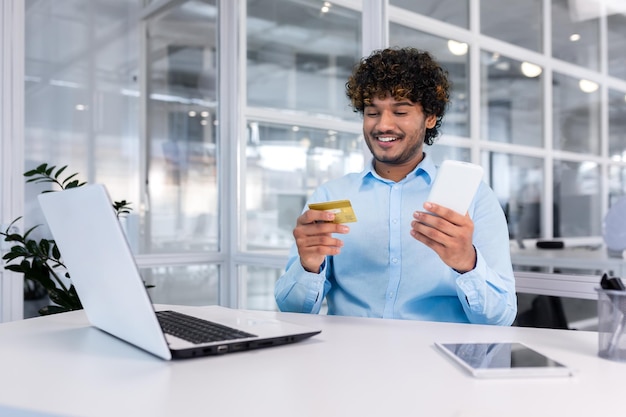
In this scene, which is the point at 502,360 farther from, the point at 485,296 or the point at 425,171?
the point at 425,171

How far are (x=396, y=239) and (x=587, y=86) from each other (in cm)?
110

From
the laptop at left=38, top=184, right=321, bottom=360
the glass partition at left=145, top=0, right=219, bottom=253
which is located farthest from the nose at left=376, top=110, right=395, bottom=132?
the glass partition at left=145, top=0, right=219, bottom=253

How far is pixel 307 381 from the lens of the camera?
2.69 ft

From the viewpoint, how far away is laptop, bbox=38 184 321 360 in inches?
34.5

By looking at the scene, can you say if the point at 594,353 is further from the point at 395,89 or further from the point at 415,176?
the point at 395,89

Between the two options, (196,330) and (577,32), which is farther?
(577,32)

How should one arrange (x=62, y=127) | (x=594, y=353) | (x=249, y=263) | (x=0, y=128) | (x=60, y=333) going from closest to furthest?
1. (x=594, y=353)
2. (x=60, y=333)
3. (x=0, y=128)
4. (x=62, y=127)
5. (x=249, y=263)

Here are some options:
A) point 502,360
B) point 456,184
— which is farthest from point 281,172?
point 502,360

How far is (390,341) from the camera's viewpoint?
3.51 ft

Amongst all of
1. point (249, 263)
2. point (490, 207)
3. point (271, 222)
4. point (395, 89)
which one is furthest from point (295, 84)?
point (490, 207)

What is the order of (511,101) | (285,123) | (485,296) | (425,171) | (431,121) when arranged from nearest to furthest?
(485,296) → (425,171) → (431,121) → (511,101) → (285,123)

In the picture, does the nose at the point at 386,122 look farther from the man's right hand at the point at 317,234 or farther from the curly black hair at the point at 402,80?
the man's right hand at the point at 317,234

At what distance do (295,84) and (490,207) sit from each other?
2.64 meters

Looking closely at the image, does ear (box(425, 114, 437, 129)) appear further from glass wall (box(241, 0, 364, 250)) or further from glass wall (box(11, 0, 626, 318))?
glass wall (box(241, 0, 364, 250))
